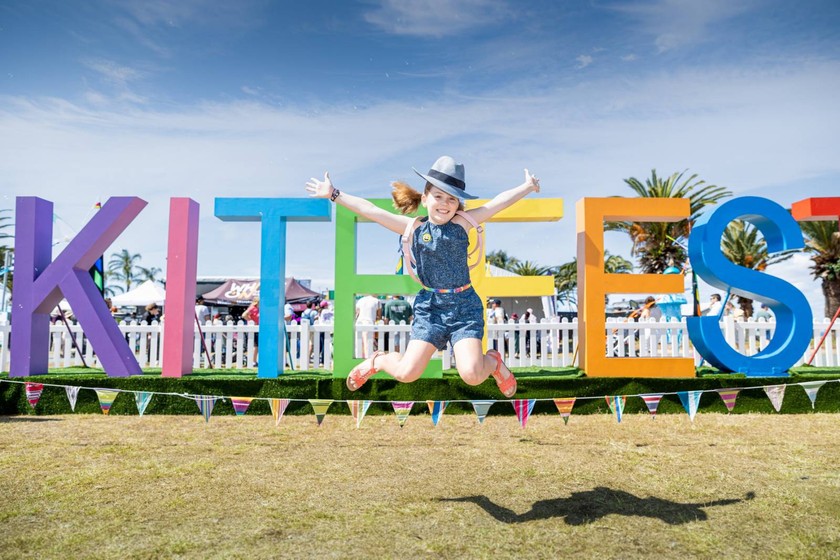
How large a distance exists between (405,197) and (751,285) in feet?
21.0

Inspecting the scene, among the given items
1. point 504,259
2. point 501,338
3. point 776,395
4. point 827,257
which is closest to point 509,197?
point 776,395

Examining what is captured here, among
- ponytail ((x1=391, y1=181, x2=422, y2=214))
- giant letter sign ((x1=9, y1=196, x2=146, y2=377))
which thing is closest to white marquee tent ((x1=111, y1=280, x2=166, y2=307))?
giant letter sign ((x1=9, y1=196, x2=146, y2=377))

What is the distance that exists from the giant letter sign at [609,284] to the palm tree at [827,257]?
25378mm

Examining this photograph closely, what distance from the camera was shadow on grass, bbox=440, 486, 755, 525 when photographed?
164 inches

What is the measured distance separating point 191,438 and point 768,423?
7097 mm

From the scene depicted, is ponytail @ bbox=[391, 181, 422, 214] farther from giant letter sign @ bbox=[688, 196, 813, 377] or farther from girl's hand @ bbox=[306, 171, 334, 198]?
giant letter sign @ bbox=[688, 196, 813, 377]

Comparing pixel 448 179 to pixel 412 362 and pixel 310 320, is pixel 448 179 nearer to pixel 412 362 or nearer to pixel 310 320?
pixel 412 362

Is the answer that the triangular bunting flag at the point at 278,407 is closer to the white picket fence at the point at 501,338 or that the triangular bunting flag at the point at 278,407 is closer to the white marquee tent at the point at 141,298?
the white picket fence at the point at 501,338

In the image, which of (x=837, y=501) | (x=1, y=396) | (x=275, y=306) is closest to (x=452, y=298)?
(x=837, y=501)

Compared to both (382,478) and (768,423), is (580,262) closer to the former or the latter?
(768,423)

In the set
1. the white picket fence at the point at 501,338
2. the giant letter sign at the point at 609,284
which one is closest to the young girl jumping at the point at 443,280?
the giant letter sign at the point at 609,284

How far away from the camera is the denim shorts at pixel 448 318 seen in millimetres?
4383

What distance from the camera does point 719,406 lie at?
348 inches

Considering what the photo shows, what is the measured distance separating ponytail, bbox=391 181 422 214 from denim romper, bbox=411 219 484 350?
1.27ft
